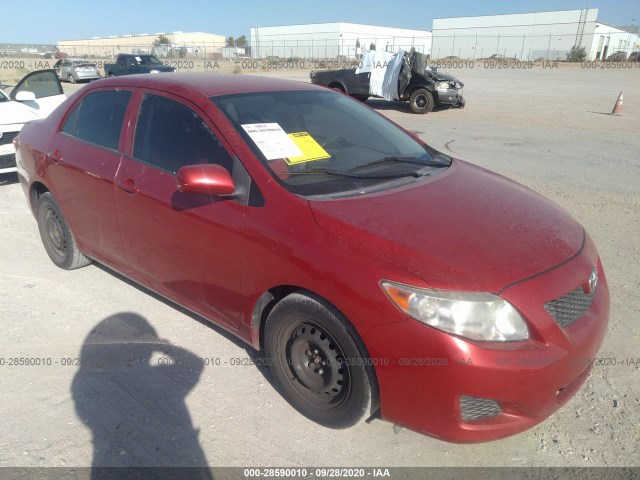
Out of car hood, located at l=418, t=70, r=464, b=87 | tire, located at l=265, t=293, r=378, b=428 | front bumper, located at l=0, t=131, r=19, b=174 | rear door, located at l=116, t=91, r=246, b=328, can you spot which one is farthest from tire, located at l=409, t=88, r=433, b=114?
tire, located at l=265, t=293, r=378, b=428

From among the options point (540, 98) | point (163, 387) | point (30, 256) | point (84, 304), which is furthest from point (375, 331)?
point (540, 98)

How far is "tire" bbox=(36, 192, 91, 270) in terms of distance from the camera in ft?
13.6

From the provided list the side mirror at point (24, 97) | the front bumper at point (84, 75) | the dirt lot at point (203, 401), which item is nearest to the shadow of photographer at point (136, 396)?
the dirt lot at point (203, 401)

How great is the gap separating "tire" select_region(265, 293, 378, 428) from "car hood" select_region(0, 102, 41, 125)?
593 centimetres

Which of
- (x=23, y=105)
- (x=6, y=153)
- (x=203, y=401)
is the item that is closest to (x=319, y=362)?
(x=203, y=401)

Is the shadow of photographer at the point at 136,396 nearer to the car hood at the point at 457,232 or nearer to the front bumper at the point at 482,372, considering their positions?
the front bumper at the point at 482,372

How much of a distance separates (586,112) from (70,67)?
2610 centimetres

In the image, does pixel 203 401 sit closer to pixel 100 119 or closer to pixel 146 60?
pixel 100 119

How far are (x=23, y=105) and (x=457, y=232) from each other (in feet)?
23.8

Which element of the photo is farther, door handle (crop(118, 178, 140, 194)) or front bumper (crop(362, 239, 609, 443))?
door handle (crop(118, 178, 140, 194))

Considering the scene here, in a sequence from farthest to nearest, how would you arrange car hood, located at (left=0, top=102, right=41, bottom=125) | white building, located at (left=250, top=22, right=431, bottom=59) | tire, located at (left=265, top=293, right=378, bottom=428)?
white building, located at (left=250, top=22, right=431, bottom=59) → car hood, located at (left=0, top=102, right=41, bottom=125) → tire, located at (left=265, top=293, right=378, bottom=428)

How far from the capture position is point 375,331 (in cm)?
213

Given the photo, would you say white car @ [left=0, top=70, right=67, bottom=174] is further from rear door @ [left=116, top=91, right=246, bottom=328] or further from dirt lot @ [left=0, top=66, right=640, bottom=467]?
rear door @ [left=116, top=91, right=246, bottom=328]

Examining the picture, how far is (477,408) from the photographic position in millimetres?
2105
